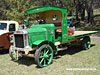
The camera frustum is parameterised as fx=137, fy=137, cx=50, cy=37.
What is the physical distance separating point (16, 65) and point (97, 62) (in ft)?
11.5

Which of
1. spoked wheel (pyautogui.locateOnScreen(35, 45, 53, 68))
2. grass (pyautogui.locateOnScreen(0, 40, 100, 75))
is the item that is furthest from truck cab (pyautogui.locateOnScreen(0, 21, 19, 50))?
spoked wheel (pyautogui.locateOnScreen(35, 45, 53, 68))

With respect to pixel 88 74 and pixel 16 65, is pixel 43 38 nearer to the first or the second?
pixel 16 65

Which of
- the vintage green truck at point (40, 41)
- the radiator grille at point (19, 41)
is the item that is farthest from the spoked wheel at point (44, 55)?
the radiator grille at point (19, 41)

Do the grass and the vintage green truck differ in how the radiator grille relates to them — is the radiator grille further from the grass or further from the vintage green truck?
the grass

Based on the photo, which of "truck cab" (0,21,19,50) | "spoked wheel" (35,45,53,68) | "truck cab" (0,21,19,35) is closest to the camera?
"spoked wheel" (35,45,53,68)

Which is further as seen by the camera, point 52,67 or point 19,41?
point 19,41

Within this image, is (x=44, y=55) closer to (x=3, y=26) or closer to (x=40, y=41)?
(x=40, y=41)

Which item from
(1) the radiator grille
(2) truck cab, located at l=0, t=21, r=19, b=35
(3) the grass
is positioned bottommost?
(3) the grass

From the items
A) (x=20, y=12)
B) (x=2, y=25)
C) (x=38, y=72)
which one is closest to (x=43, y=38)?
(x=38, y=72)

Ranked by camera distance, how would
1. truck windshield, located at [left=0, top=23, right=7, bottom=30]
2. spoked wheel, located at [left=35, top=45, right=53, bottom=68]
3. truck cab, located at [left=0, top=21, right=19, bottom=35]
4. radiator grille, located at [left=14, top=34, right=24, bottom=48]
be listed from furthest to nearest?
truck windshield, located at [left=0, top=23, right=7, bottom=30] → truck cab, located at [left=0, top=21, right=19, bottom=35] → radiator grille, located at [left=14, top=34, right=24, bottom=48] → spoked wheel, located at [left=35, top=45, right=53, bottom=68]

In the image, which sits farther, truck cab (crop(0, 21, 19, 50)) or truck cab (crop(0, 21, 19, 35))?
truck cab (crop(0, 21, 19, 35))

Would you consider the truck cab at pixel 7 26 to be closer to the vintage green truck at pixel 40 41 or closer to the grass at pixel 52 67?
the vintage green truck at pixel 40 41

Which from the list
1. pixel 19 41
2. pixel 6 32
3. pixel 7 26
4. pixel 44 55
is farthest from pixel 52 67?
pixel 7 26

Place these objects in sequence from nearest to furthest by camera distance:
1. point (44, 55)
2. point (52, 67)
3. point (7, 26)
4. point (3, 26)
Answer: point (52, 67), point (44, 55), point (7, 26), point (3, 26)
